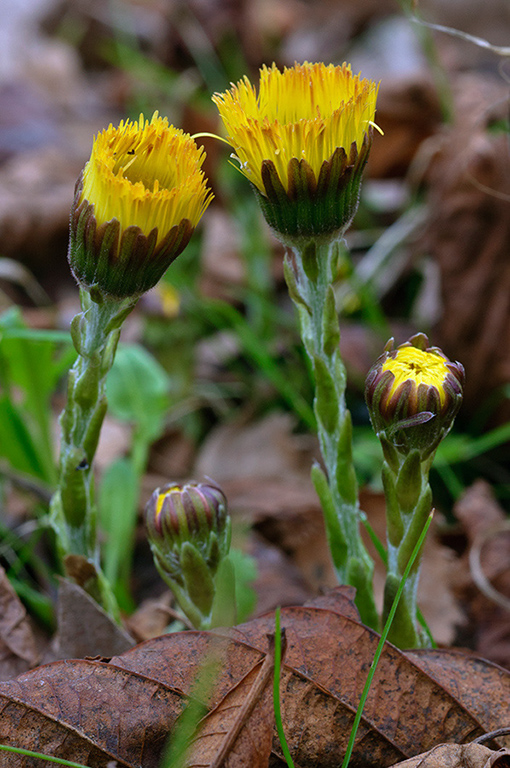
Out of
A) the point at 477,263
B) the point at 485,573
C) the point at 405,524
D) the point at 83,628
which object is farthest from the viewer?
the point at 477,263

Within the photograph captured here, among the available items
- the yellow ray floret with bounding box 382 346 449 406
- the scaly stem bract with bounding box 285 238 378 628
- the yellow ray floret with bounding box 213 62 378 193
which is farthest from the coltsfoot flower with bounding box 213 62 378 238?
the yellow ray floret with bounding box 382 346 449 406

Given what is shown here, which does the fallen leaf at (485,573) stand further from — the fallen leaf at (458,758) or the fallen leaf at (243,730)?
the fallen leaf at (243,730)

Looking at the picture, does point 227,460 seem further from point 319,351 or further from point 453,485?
point 319,351

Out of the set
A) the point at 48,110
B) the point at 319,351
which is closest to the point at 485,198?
the point at 319,351

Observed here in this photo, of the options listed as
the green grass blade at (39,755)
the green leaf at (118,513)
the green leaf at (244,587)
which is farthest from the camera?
the green leaf at (118,513)

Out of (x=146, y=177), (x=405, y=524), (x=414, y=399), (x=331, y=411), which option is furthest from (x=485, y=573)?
(x=146, y=177)

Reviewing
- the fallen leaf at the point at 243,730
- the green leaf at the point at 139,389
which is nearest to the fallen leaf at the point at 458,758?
the fallen leaf at the point at 243,730

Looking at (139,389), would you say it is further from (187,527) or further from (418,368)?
(418,368)
